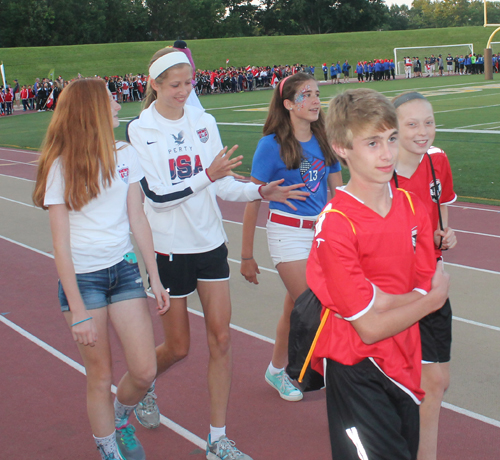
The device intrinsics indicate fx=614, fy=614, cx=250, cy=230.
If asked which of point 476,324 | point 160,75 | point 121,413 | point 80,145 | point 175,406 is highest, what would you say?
point 160,75

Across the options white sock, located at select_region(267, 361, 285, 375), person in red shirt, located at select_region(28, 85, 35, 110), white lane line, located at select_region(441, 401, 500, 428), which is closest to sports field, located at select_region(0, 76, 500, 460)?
white lane line, located at select_region(441, 401, 500, 428)

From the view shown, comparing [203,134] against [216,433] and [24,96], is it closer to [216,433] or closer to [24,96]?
[216,433]

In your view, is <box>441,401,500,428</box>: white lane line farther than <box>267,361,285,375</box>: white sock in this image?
No

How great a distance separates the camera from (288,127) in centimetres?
421

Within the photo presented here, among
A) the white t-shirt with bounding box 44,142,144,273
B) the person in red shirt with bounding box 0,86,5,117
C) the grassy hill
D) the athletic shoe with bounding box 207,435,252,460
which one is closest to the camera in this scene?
the white t-shirt with bounding box 44,142,144,273

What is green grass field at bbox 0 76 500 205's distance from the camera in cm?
1224

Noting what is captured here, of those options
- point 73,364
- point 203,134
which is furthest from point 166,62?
point 73,364

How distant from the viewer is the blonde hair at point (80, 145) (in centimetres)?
313

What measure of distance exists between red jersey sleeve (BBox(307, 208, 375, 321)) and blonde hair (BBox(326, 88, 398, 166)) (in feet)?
1.17

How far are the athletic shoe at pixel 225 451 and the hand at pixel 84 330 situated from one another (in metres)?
1.07

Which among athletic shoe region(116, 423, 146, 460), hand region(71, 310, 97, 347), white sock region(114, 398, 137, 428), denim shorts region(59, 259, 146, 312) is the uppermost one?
denim shorts region(59, 259, 146, 312)

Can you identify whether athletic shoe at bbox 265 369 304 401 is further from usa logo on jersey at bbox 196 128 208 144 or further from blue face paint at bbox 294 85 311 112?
blue face paint at bbox 294 85 311 112

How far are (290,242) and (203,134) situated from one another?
927 mm

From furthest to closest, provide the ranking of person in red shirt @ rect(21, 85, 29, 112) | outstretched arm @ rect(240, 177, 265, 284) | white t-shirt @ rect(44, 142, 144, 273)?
person in red shirt @ rect(21, 85, 29, 112)
outstretched arm @ rect(240, 177, 265, 284)
white t-shirt @ rect(44, 142, 144, 273)
